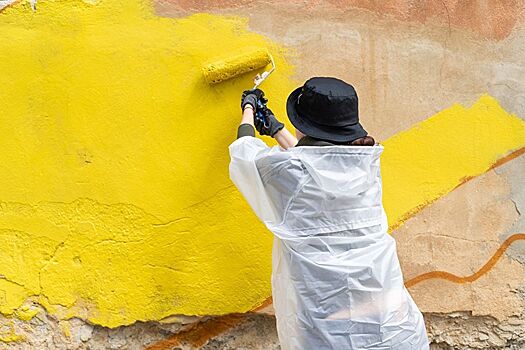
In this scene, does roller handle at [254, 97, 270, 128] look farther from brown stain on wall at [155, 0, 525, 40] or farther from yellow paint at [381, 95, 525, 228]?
yellow paint at [381, 95, 525, 228]

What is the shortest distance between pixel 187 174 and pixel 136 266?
38 cm

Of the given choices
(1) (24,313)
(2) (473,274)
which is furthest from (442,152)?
(1) (24,313)

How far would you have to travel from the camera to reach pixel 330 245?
2.23 meters

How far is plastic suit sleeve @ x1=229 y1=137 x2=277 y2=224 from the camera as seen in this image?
2.28 metres

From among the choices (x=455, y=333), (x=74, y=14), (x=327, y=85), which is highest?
(x=74, y=14)

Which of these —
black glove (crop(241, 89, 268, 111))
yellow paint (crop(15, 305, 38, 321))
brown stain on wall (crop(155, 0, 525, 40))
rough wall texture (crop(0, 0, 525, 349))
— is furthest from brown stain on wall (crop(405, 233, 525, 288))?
yellow paint (crop(15, 305, 38, 321))

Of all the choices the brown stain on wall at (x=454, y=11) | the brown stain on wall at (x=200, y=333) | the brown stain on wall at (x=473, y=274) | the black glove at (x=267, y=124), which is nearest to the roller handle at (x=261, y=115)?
the black glove at (x=267, y=124)

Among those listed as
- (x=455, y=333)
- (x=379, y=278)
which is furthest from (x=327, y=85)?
(x=455, y=333)

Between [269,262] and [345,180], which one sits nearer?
[345,180]

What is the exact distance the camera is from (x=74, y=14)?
8.63 ft

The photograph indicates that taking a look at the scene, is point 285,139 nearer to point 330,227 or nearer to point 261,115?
point 261,115

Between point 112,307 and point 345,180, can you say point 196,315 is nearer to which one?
point 112,307

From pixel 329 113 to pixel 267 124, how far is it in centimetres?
34

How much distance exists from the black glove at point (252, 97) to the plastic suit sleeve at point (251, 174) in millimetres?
227
